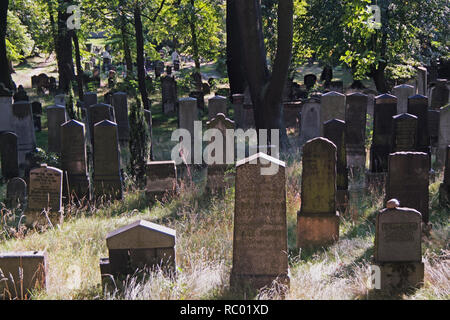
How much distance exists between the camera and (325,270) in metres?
7.25

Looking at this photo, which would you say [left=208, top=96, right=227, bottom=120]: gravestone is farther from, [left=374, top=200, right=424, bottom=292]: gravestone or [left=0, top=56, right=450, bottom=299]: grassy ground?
[left=374, top=200, right=424, bottom=292]: gravestone

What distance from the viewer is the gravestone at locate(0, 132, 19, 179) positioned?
13.0 m

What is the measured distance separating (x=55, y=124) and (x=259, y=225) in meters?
9.43

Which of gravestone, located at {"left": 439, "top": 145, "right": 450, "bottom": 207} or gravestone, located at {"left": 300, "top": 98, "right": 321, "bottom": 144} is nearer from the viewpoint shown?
gravestone, located at {"left": 439, "top": 145, "right": 450, "bottom": 207}

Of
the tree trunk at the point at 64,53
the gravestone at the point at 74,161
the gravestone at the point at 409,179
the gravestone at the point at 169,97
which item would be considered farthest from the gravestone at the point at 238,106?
the gravestone at the point at 409,179

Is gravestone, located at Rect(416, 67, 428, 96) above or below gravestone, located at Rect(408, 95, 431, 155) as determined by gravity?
above

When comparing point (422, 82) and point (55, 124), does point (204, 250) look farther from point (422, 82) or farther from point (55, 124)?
point (422, 82)

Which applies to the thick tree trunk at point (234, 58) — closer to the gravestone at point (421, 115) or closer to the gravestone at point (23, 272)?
the gravestone at point (421, 115)

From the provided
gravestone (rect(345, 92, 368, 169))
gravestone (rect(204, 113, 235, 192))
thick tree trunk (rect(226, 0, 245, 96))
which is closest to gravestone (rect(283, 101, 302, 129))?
thick tree trunk (rect(226, 0, 245, 96))

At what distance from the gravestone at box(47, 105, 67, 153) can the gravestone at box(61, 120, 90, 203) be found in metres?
3.81

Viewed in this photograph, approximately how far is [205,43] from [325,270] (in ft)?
68.7

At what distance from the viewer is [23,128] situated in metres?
15.1

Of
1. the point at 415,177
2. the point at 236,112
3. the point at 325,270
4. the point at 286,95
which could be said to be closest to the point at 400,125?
the point at 415,177
